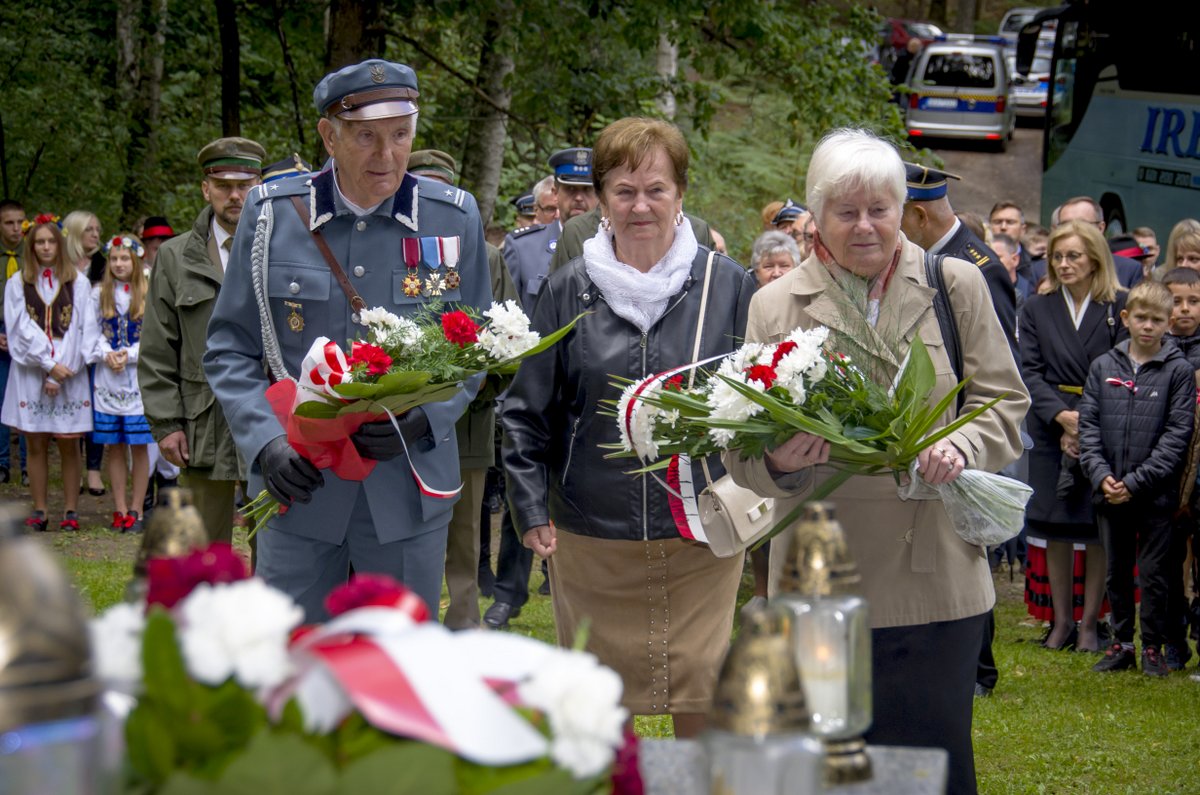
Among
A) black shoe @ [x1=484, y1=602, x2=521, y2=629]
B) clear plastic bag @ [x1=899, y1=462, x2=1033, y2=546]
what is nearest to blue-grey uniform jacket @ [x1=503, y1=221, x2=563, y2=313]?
black shoe @ [x1=484, y1=602, x2=521, y2=629]

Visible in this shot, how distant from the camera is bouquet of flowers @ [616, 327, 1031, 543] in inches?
140

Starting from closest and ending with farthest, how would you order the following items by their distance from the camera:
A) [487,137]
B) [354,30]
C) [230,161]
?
[230,161], [354,30], [487,137]

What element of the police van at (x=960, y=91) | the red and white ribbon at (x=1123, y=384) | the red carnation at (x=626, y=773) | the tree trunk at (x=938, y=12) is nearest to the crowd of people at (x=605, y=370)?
the red carnation at (x=626, y=773)

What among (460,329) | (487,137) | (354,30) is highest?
(354,30)

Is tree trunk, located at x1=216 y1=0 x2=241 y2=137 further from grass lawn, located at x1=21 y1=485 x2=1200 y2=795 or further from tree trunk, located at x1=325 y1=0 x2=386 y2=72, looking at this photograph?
grass lawn, located at x1=21 y1=485 x2=1200 y2=795

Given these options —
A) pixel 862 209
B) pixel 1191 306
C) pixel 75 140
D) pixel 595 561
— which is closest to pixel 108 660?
pixel 862 209

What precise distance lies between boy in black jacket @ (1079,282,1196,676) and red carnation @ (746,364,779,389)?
5114 mm

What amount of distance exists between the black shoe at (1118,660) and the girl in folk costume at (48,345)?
801cm

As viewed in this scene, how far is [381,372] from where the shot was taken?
3.96m

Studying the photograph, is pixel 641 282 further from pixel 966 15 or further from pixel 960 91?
pixel 966 15

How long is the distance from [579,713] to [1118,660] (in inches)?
275

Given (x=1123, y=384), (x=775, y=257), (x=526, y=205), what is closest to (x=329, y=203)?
(x=775, y=257)

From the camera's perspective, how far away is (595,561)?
4750 millimetres

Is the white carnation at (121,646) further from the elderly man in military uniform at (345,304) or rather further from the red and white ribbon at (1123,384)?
the red and white ribbon at (1123,384)
